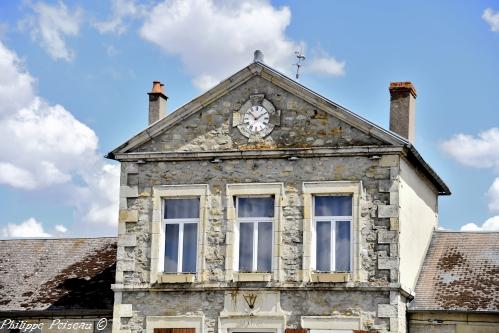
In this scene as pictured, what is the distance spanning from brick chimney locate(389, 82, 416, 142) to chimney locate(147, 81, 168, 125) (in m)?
5.78

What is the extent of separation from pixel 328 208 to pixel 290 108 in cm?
253

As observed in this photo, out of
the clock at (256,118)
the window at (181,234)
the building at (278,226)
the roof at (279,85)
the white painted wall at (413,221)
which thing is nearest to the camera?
the building at (278,226)

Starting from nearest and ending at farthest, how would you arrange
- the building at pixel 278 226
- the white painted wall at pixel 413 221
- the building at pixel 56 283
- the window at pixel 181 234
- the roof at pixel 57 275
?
1. the building at pixel 278 226
2. the white painted wall at pixel 413 221
3. the window at pixel 181 234
4. the building at pixel 56 283
5. the roof at pixel 57 275

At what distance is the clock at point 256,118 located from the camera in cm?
2489

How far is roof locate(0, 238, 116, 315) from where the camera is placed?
88.5 ft

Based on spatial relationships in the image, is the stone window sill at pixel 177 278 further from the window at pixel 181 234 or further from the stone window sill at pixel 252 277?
the stone window sill at pixel 252 277

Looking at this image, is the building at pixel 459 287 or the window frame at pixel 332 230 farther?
the building at pixel 459 287

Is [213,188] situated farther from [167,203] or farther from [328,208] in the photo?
[328,208]

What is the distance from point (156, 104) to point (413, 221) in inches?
279

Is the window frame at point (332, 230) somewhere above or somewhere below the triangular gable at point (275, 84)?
below

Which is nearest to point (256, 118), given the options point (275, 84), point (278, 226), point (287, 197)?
point (275, 84)

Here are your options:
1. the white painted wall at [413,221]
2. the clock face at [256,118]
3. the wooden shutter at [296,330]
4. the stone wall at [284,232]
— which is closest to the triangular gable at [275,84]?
the stone wall at [284,232]

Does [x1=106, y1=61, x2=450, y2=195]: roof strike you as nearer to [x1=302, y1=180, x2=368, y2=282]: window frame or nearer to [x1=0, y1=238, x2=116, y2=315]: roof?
[x1=302, y1=180, x2=368, y2=282]: window frame

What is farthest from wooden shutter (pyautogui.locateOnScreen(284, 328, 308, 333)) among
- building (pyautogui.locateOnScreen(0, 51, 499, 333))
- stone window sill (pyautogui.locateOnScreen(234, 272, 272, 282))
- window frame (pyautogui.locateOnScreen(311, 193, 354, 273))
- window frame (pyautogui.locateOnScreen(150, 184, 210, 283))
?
window frame (pyautogui.locateOnScreen(150, 184, 210, 283))
